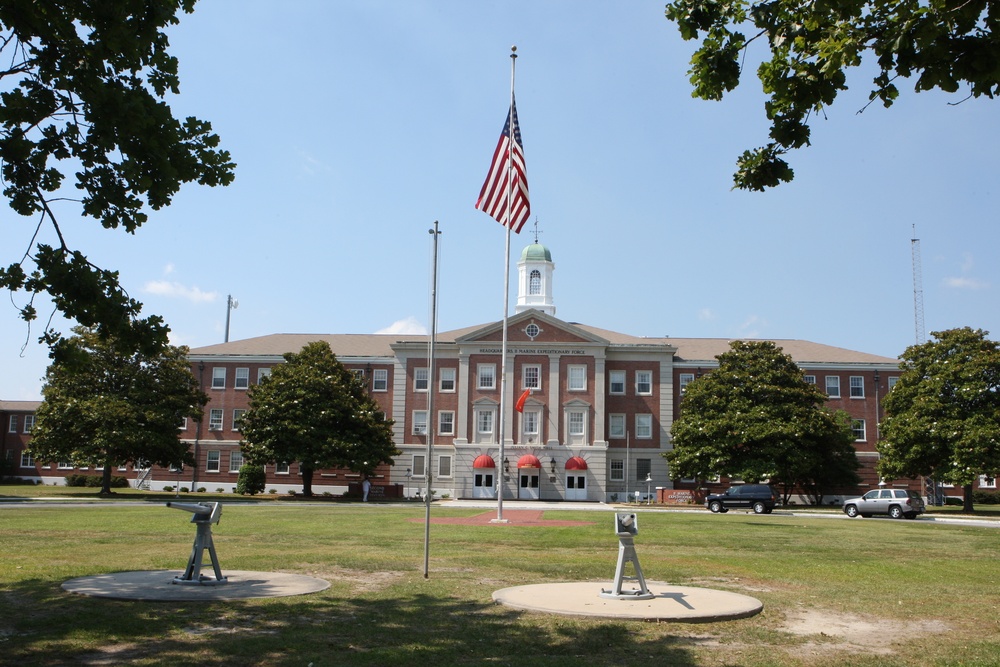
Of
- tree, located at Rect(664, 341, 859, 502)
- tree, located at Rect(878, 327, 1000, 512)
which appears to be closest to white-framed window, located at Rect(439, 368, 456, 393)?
tree, located at Rect(664, 341, 859, 502)

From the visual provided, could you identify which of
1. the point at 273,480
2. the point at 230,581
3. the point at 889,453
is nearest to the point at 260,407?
the point at 273,480

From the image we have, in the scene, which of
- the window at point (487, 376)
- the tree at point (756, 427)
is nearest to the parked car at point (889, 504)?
the tree at point (756, 427)

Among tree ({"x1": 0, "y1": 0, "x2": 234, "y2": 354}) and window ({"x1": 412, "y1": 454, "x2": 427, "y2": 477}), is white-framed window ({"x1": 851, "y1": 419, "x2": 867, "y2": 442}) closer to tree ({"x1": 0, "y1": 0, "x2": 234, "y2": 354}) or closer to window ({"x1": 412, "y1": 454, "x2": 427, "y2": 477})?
window ({"x1": 412, "y1": 454, "x2": 427, "y2": 477})

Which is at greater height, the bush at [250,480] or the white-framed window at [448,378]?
the white-framed window at [448,378]

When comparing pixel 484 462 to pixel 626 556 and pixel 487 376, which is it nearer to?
pixel 487 376

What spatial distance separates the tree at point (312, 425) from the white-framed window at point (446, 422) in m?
8.61

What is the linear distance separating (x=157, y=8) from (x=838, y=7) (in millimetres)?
7430

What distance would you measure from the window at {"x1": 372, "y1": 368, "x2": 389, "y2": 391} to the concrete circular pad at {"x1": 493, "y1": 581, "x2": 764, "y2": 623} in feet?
190

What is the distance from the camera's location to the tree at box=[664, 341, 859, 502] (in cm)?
5466

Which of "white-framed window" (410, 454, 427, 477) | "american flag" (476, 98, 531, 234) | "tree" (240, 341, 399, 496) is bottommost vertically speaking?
"white-framed window" (410, 454, 427, 477)

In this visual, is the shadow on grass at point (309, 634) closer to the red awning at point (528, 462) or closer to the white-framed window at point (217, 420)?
the red awning at point (528, 462)

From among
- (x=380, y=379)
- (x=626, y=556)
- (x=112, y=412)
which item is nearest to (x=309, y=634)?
(x=626, y=556)

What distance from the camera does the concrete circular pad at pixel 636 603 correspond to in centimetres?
1142

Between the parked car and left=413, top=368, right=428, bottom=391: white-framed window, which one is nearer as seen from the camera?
the parked car
